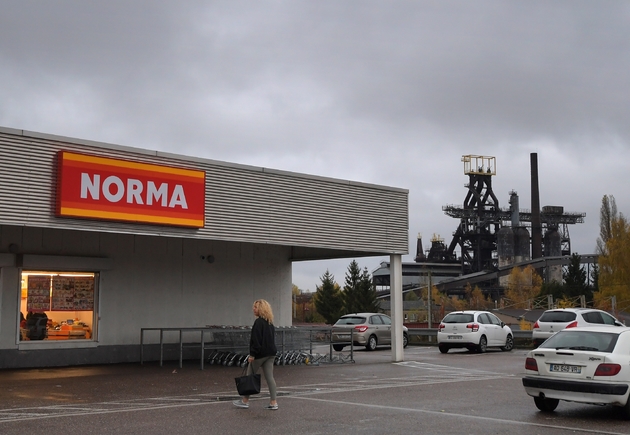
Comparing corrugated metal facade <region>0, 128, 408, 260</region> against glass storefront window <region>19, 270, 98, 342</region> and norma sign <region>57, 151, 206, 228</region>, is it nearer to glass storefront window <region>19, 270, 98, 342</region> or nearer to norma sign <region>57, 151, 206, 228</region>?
norma sign <region>57, 151, 206, 228</region>

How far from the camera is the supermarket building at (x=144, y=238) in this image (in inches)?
603

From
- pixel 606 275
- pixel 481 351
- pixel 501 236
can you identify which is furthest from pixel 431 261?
pixel 481 351

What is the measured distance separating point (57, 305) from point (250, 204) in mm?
5814

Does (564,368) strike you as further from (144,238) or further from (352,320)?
(352,320)

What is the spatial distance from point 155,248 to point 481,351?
12.8 meters

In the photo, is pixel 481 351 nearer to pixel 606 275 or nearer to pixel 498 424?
pixel 498 424

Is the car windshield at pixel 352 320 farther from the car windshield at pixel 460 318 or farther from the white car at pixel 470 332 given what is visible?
the car windshield at pixel 460 318

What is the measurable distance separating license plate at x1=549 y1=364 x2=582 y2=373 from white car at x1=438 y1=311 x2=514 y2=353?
614 inches

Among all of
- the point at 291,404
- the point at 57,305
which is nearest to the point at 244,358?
the point at 57,305

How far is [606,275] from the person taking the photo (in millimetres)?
70750

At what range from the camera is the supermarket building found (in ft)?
50.3

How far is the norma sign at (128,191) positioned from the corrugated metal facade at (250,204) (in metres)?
0.21

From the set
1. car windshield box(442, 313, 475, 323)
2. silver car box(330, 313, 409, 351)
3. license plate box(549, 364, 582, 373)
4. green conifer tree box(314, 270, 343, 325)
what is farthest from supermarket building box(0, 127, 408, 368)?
green conifer tree box(314, 270, 343, 325)

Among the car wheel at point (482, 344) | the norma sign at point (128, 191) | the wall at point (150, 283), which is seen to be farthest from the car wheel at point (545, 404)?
the car wheel at point (482, 344)
